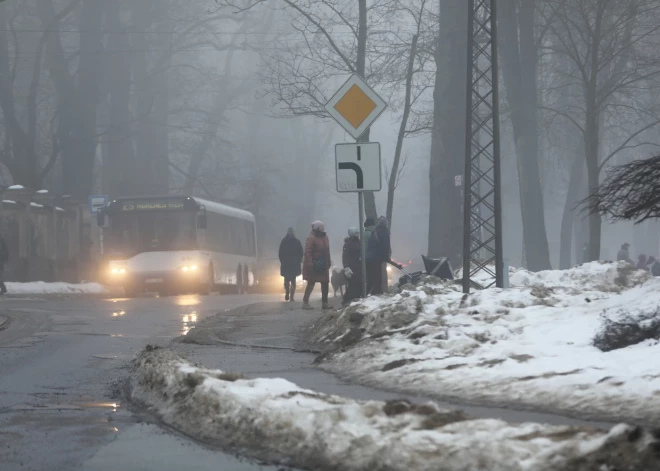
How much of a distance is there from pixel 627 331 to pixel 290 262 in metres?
20.3

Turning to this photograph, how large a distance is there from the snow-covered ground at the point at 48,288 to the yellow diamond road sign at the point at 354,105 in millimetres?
23196

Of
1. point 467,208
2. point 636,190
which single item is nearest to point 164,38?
point 467,208

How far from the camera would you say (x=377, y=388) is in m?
9.66

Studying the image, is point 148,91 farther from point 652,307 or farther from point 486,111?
point 652,307

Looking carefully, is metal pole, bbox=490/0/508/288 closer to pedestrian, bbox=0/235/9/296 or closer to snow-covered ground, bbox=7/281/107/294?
pedestrian, bbox=0/235/9/296

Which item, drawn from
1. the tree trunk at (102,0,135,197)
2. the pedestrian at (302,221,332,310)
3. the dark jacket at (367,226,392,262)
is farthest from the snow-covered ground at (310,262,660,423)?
the tree trunk at (102,0,135,197)

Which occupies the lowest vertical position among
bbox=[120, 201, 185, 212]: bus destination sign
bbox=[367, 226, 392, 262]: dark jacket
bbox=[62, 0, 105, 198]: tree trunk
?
bbox=[367, 226, 392, 262]: dark jacket

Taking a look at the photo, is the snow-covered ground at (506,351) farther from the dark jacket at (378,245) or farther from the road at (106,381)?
the dark jacket at (378,245)

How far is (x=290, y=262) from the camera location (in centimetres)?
2991

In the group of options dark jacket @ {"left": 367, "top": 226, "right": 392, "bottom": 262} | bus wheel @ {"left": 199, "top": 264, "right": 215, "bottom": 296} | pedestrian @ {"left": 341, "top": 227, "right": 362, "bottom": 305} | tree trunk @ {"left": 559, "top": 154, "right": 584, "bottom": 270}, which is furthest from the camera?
tree trunk @ {"left": 559, "top": 154, "right": 584, "bottom": 270}

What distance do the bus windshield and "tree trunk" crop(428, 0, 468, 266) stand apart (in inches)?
447

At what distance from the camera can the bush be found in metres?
9.67

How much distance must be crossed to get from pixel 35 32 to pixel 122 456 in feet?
145

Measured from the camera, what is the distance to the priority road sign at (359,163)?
15.0 m
